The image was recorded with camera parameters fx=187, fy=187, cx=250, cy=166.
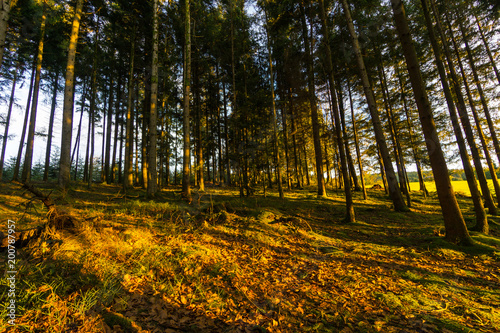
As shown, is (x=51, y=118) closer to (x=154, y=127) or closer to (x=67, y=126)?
(x=67, y=126)

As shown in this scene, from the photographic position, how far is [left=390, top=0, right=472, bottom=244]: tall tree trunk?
5.25m

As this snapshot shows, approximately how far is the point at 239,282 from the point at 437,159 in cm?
641

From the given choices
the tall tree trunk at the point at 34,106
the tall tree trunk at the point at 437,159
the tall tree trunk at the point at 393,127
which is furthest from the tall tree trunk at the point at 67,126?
the tall tree trunk at the point at 393,127

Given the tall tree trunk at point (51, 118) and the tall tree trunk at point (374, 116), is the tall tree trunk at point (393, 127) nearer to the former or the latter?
the tall tree trunk at point (374, 116)

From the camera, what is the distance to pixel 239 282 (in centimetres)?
324

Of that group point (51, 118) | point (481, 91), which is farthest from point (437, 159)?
point (51, 118)

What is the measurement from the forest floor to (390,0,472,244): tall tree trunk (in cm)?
46

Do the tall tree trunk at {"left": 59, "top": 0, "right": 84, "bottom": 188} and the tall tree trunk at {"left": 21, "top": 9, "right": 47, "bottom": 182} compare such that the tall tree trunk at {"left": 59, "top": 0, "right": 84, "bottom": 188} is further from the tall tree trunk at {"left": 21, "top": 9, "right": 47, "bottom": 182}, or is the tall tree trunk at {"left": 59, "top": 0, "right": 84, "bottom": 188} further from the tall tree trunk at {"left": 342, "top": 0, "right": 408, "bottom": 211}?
the tall tree trunk at {"left": 342, "top": 0, "right": 408, "bottom": 211}

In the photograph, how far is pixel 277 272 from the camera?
3.74 metres

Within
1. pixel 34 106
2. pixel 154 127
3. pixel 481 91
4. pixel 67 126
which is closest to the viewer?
pixel 67 126

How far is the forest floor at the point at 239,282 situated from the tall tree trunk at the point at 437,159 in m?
0.46

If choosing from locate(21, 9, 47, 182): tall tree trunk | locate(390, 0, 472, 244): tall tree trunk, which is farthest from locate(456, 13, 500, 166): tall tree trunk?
locate(21, 9, 47, 182): tall tree trunk

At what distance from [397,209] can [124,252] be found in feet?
40.2

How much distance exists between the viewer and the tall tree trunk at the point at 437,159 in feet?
17.2
